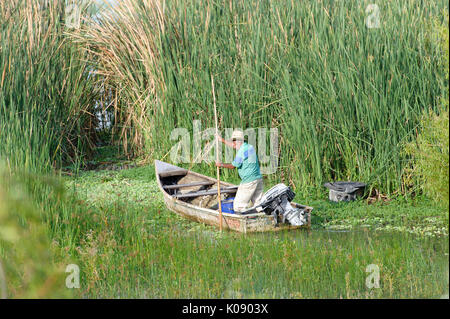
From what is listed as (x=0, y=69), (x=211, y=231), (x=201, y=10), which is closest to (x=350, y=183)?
(x=211, y=231)

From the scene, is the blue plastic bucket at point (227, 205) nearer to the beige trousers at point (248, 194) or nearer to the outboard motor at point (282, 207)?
the beige trousers at point (248, 194)

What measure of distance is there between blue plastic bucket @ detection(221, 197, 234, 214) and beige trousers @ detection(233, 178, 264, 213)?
316mm

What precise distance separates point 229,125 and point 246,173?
99.7 inches

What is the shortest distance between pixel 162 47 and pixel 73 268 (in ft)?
24.3

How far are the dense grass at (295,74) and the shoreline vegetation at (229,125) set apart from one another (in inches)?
1.6

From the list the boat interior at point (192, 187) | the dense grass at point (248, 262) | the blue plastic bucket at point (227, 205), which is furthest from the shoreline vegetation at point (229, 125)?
the blue plastic bucket at point (227, 205)

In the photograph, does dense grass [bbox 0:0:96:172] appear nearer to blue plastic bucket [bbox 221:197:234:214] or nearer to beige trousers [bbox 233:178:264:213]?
blue plastic bucket [bbox 221:197:234:214]

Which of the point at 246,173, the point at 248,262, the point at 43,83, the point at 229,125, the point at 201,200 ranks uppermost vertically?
the point at 43,83

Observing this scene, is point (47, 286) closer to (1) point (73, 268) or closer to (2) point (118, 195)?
(1) point (73, 268)

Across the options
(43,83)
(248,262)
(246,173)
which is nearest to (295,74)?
(246,173)

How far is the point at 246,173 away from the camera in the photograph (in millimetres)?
9062

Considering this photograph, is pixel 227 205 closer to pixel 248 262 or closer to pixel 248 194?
pixel 248 194

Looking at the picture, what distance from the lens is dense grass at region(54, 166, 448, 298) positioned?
5816 millimetres

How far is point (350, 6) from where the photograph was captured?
1168 centimetres
